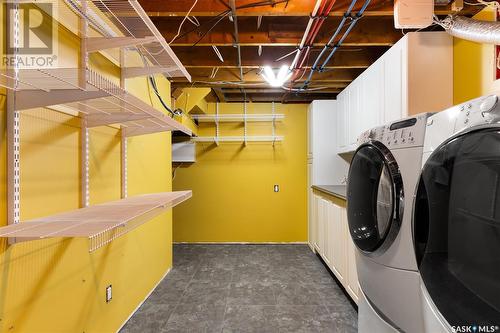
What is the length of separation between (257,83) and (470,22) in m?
2.09

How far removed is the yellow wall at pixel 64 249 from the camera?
3.68ft

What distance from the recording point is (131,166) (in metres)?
2.17

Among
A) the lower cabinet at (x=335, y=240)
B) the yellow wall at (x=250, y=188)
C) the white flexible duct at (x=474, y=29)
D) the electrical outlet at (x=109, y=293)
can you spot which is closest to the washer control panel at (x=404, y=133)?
the white flexible duct at (x=474, y=29)

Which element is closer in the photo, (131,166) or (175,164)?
(131,166)

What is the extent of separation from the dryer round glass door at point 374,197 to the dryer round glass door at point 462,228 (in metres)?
0.16

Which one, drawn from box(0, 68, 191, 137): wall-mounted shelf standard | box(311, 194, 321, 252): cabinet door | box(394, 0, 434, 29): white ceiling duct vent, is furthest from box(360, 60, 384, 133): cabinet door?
box(0, 68, 191, 137): wall-mounted shelf standard

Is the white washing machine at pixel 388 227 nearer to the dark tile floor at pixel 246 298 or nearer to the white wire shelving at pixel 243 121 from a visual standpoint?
the dark tile floor at pixel 246 298

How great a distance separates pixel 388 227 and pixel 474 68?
1.39 meters

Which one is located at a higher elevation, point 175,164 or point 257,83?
point 257,83


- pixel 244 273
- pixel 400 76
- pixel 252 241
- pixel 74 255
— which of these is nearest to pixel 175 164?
pixel 252 241

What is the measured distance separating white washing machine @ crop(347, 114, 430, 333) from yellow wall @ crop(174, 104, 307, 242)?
2691 millimetres

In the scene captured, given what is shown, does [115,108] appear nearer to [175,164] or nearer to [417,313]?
[417,313]

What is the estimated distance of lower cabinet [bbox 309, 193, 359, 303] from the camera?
2.32 m

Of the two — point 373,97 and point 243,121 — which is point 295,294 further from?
point 243,121
